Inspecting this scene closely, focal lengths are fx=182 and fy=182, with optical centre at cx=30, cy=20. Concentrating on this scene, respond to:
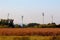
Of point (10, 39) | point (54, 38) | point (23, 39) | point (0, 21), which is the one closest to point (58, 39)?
point (54, 38)

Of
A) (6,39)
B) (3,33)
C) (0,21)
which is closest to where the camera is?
(6,39)

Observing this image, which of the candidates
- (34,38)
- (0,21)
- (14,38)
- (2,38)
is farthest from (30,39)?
(0,21)

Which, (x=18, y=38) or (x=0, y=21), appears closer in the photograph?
(x=18, y=38)

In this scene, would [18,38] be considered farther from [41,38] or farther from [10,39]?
[41,38]

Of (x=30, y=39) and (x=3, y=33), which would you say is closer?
(x=30, y=39)

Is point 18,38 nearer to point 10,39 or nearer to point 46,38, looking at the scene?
point 10,39

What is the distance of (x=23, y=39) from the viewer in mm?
7207

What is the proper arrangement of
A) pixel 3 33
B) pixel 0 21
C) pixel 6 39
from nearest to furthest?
pixel 6 39
pixel 3 33
pixel 0 21

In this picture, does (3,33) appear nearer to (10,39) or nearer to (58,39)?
(10,39)

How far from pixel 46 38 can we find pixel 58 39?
1.62ft

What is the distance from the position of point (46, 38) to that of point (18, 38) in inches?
43.5

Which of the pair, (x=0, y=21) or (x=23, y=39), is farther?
(x=0, y=21)

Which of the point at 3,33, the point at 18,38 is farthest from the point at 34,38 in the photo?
the point at 3,33

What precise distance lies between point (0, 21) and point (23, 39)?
23526 millimetres
